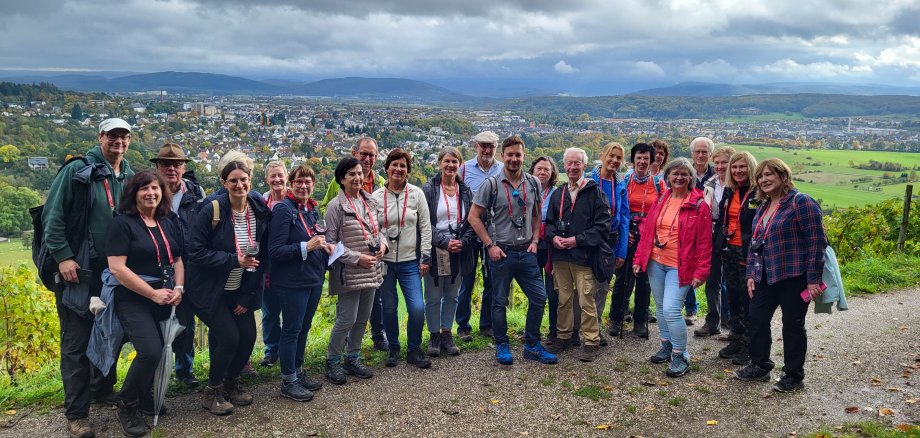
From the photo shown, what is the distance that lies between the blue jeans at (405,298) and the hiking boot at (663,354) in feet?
8.07

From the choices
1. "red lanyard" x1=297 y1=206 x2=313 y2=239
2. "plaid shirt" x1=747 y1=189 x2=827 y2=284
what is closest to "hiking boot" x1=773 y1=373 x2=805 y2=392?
"plaid shirt" x1=747 y1=189 x2=827 y2=284

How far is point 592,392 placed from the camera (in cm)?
529

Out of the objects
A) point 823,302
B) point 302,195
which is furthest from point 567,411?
point 302,195

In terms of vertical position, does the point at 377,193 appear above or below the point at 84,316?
above

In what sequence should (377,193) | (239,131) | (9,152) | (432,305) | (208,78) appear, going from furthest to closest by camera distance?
(208,78)
(239,131)
(9,152)
(432,305)
(377,193)

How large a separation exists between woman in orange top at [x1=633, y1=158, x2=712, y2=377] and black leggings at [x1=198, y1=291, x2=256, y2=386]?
12.6ft

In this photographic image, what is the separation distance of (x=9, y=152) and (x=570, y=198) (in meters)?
47.9

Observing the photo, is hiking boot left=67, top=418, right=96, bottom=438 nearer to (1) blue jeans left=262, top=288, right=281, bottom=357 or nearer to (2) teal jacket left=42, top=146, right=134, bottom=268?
(2) teal jacket left=42, top=146, right=134, bottom=268

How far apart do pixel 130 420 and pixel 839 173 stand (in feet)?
155

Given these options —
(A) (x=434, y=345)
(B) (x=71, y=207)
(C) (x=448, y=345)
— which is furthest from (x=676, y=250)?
(B) (x=71, y=207)

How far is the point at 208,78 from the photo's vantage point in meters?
191

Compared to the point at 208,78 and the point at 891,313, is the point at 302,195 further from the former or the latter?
the point at 208,78

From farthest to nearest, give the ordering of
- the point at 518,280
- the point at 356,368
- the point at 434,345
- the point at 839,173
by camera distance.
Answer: the point at 839,173 → the point at 434,345 → the point at 518,280 → the point at 356,368

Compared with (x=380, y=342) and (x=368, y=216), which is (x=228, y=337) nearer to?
(x=368, y=216)
